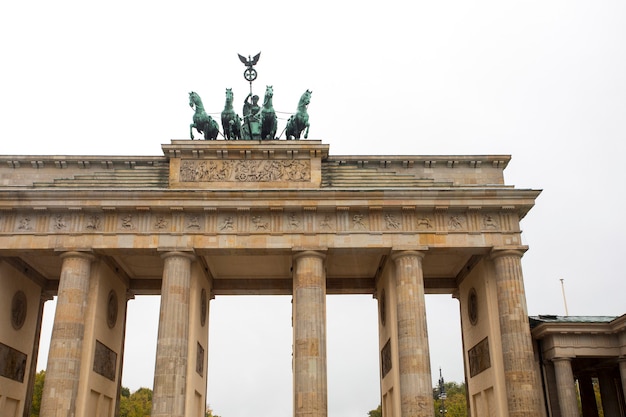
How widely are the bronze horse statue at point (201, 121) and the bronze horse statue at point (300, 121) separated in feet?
11.9

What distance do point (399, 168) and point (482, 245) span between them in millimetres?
5466

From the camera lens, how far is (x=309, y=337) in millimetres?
25875

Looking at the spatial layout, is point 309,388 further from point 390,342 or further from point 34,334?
point 34,334

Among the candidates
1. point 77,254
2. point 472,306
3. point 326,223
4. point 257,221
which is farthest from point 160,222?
point 472,306

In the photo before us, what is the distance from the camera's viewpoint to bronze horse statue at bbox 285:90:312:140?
30.6 meters

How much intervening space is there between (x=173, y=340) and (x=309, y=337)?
18.7 feet

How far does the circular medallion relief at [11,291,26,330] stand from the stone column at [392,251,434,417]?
1821cm

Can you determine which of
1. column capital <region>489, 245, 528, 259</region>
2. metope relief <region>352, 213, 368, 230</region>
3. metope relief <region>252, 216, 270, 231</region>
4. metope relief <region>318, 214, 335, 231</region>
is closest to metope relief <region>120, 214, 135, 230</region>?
metope relief <region>252, 216, 270, 231</region>

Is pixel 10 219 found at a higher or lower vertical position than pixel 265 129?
lower

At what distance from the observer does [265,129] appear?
30469mm

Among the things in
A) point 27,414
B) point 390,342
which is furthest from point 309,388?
point 27,414

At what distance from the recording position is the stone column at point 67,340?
2458cm

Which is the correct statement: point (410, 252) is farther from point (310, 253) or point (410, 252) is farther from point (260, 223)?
point (260, 223)

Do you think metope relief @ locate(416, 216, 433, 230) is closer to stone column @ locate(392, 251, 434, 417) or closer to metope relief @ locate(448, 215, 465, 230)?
metope relief @ locate(448, 215, 465, 230)
